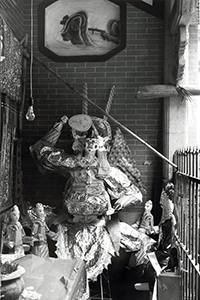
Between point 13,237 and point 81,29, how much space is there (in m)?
3.32

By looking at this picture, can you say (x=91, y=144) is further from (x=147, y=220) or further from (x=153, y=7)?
(x=153, y=7)

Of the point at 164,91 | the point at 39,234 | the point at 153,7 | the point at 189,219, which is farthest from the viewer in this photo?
the point at 153,7

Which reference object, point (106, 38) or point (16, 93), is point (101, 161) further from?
point (106, 38)

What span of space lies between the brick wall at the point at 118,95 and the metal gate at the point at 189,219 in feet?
2.51

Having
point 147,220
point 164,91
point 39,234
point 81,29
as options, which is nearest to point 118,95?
point 164,91

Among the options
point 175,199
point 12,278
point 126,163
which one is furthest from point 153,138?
point 12,278

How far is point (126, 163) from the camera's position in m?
5.67

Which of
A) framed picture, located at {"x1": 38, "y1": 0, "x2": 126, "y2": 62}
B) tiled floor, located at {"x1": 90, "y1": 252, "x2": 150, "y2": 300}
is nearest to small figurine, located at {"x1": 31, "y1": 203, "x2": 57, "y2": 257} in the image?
tiled floor, located at {"x1": 90, "y1": 252, "x2": 150, "y2": 300}

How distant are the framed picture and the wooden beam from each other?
846mm

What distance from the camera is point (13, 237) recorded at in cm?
422

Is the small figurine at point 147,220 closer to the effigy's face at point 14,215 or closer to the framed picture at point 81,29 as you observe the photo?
the effigy's face at point 14,215

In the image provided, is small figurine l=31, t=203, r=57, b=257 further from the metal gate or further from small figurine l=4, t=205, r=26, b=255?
the metal gate

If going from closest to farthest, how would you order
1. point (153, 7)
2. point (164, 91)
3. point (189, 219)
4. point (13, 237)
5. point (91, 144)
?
1. point (189, 219)
2. point (13, 237)
3. point (91, 144)
4. point (164, 91)
5. point (153, 7)

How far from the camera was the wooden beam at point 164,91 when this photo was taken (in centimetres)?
540
